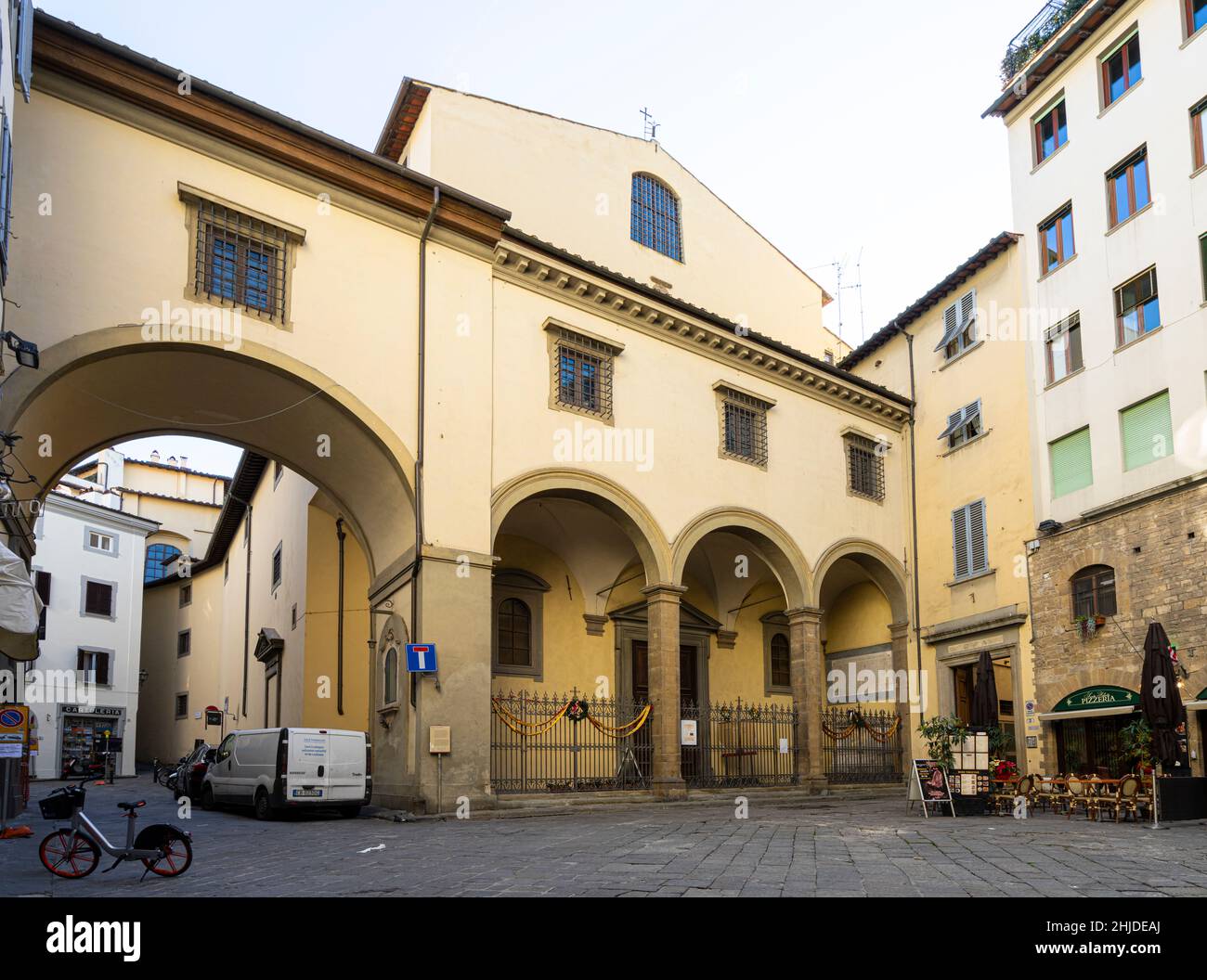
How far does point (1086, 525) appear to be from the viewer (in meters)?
19.7

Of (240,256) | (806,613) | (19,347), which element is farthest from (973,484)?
(19,347)

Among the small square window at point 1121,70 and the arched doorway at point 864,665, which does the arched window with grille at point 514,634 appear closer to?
the arched doorway at point 864,665

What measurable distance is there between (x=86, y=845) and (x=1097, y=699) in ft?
54.5

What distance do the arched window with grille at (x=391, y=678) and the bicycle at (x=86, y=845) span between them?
7.53 m

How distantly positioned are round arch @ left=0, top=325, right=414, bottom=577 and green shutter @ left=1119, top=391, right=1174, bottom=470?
497 inches

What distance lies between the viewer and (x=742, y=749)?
22.6 metres

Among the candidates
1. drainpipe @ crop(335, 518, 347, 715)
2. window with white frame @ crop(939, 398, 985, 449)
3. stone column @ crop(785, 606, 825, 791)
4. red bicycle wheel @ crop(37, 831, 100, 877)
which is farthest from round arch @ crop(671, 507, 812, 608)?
red bicycle wheel @ crop(37, 831, 100, 877)

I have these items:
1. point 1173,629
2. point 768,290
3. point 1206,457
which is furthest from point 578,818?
point 768,290

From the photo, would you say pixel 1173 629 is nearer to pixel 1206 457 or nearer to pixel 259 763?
pixel 1206 457

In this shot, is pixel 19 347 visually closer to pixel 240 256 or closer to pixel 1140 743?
pixel 240 256

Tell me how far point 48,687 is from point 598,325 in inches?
1037

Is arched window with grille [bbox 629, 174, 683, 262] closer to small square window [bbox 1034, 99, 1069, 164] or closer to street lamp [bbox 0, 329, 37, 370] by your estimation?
small square window [bbox 1034, 99, 1069, 164]

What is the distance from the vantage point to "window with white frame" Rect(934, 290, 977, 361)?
23703mm

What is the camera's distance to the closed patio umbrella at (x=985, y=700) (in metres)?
18.9
